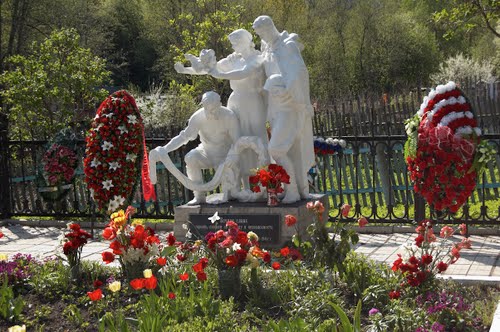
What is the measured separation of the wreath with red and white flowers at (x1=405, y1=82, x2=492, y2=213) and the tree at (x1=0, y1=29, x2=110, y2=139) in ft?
26.4

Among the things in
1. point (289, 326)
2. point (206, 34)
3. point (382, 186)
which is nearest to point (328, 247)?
point (289, 326)

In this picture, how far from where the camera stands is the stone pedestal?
7.94 m

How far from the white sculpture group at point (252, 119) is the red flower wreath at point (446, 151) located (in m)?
1.30

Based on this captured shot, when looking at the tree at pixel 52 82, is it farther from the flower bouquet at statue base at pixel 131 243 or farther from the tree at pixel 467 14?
the flower bouquet at statue base at pixel 131 243

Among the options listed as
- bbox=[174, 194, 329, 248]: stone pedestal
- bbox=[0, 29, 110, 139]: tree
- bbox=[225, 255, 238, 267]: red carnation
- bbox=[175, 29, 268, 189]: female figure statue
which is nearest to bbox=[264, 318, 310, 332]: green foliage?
bbox=[225, 255, 238, 267]: red carnation

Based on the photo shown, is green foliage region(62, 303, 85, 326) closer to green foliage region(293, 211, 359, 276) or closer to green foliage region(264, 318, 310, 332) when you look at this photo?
green foliage region(264, 318, 310, 332)

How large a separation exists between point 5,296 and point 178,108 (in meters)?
14.2

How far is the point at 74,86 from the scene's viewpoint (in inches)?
577

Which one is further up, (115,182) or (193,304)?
(115,182)

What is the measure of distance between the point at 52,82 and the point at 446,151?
8.81 meters

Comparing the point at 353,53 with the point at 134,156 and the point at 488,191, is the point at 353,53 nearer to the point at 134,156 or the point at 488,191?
the point at 488,191

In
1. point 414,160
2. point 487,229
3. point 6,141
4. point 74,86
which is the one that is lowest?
point 487,229

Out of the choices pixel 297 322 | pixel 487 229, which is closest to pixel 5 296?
pixel 297 322

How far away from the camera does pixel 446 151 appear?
8.14m
